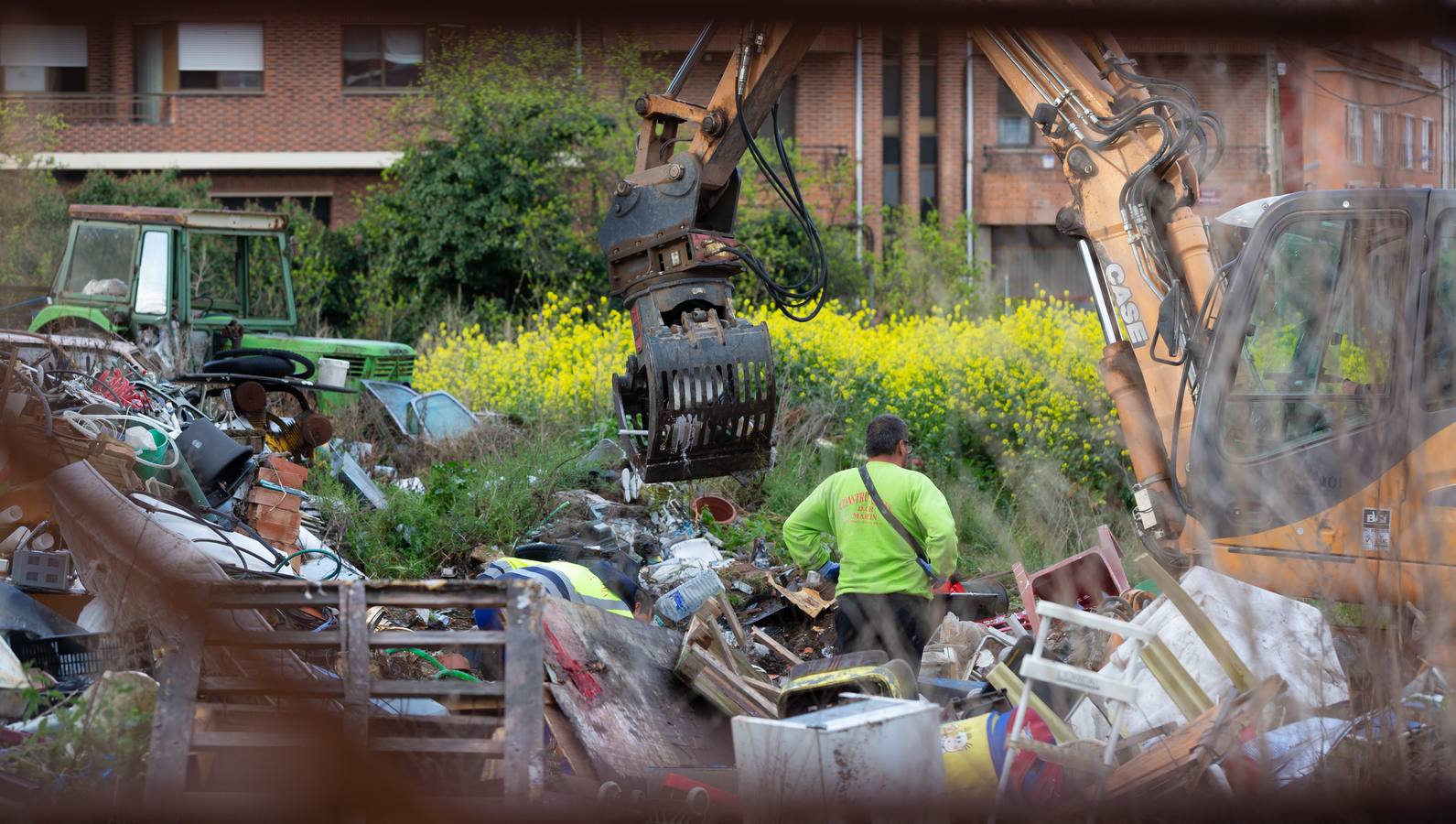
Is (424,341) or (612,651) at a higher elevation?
(424,341)

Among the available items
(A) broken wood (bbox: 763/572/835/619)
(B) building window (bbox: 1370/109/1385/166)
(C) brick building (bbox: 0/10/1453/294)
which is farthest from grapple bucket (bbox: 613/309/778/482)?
(C) brick building (bbox: 0/10/1453/294)

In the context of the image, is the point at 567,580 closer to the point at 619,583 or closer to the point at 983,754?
the point at 619,583

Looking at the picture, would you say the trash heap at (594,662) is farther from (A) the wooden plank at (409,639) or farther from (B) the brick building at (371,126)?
(B) the brick building at (371,126)

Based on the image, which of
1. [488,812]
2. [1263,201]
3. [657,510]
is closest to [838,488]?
[1263,201]

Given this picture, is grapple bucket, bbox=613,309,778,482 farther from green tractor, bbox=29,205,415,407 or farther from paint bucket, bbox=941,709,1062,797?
green tractor, bbox=29,205,415,407

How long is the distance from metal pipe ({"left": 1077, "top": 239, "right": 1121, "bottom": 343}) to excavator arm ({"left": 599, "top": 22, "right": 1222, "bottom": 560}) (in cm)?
1

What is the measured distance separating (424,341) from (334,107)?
10931 mm

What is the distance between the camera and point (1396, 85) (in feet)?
7.46

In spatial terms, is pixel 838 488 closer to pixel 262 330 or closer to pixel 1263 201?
pixel 1263 201

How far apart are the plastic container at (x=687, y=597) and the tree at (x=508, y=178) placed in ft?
34.9

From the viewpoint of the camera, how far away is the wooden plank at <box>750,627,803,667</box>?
7.00 meters

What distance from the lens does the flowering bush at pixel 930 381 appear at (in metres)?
10.4

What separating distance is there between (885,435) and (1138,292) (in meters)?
1.33

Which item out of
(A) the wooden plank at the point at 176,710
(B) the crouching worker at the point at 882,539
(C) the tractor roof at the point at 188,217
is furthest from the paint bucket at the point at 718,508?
(A) the wooden plank at the point at 176,710
